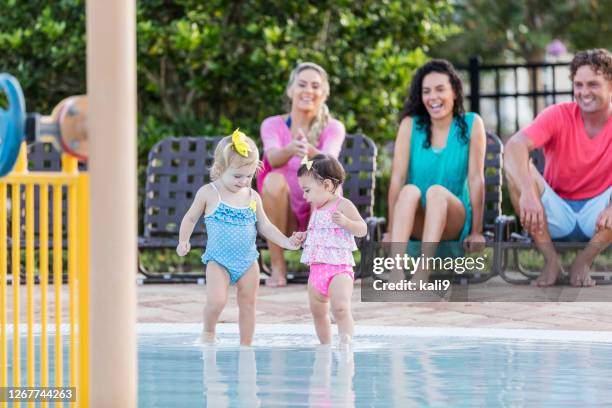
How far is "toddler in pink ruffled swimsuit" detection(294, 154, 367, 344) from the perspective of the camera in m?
5.52

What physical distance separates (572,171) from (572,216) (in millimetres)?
314

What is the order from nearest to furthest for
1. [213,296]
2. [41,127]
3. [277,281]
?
[41,127] → [213,296] → [277,281]

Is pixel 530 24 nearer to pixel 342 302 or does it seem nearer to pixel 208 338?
pixel 342 302

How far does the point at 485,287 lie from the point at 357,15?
12.1 ft

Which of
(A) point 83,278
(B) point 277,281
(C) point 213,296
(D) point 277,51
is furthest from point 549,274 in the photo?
(A) point 83,278

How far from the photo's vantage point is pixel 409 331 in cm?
572

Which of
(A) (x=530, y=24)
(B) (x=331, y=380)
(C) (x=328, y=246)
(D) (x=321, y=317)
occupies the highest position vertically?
(A) (x=530, y=24)

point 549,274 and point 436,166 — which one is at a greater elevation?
point 436,166

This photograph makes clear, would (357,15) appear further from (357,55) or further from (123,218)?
(123,218)

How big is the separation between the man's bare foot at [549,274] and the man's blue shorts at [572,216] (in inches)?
6.3

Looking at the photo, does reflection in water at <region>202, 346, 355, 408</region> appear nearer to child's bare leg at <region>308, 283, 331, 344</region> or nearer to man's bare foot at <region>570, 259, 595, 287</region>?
child's bare leg at <region>308, 283, 331, 344</region>

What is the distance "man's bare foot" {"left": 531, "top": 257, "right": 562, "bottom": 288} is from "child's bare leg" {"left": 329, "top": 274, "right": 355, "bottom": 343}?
6.77 ft

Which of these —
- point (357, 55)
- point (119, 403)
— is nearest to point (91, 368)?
point (119, 403)

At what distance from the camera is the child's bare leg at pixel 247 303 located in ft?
18.1
